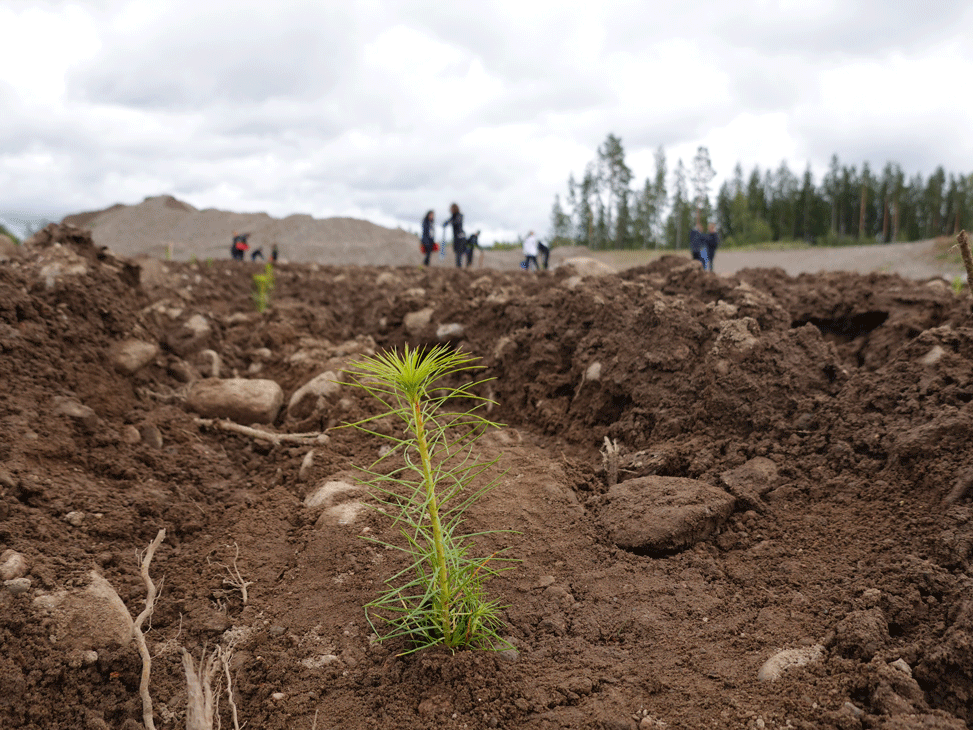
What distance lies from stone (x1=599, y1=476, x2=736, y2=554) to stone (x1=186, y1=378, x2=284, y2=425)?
2.49 meters

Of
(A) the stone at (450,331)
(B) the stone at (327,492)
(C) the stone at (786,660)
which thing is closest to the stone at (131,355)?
(B) the stone at (327,492)

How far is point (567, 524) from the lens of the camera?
285 cm

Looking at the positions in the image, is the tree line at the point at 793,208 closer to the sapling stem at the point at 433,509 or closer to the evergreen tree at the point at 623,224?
the evergreen tree at the point at 623,224

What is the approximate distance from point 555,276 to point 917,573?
4.31 meters

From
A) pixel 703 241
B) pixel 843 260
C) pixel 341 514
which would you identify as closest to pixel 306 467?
pixel 341 514

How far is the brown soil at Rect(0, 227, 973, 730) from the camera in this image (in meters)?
1.93

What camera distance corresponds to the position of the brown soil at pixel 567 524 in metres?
1.93

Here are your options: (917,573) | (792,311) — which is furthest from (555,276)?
(917,573)

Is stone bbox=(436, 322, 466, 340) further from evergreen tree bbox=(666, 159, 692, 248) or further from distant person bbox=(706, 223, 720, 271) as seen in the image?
evergreen tree bbox=(666, 159, 692, 248)

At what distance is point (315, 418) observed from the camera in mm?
4012

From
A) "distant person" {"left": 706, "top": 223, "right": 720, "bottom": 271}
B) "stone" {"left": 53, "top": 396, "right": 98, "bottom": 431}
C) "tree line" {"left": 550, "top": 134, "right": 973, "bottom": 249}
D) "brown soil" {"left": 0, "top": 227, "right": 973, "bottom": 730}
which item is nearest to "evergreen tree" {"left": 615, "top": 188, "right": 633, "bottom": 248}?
"tree line" {"left": 550, "top": 134, "right": 973, "bottom": 249}

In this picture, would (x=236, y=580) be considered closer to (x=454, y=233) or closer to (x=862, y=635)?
(x=862, y=635)

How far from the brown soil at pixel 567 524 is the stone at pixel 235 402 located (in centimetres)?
22

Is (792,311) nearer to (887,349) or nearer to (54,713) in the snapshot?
(887,349)
